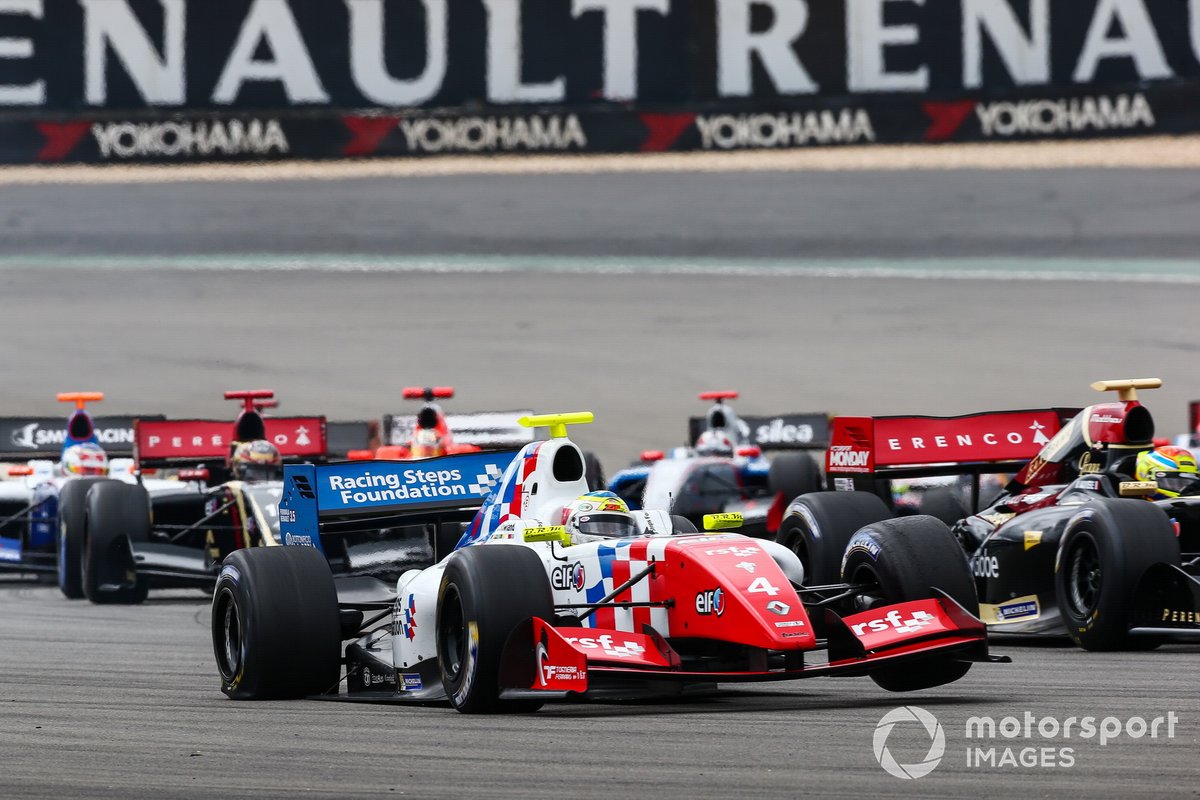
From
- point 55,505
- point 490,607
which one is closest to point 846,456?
point 490,607

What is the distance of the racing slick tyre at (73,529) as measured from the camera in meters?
17.6

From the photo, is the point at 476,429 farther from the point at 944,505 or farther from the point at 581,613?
the point at 581,613

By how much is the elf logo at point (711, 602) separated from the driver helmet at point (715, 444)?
48.7ft

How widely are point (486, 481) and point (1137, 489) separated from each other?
392 centimetres

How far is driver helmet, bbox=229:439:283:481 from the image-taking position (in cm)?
1764

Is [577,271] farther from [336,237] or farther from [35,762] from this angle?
[35,762]

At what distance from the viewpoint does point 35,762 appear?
7.09 m

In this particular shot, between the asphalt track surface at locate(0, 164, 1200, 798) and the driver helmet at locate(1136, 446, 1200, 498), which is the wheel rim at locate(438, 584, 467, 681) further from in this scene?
the asphalt track surface at locate(0, 164, 1200, 798)

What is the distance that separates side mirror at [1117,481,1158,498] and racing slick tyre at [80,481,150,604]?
28.3ft

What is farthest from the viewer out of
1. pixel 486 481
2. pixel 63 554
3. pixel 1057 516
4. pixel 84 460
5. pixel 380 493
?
pixel 84 460

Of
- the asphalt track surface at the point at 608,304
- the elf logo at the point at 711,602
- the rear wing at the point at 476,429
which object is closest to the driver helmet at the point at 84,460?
the asphalt track surface at the point at 608,304

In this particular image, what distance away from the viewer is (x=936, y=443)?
44.1 ft

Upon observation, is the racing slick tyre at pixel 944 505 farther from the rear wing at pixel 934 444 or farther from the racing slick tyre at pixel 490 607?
the racing slick tyre at pixel 490 607

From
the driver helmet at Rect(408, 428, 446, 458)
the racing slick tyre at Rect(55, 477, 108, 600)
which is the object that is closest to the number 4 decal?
the driver helmet at Rect(408, 428, 446, 458)
